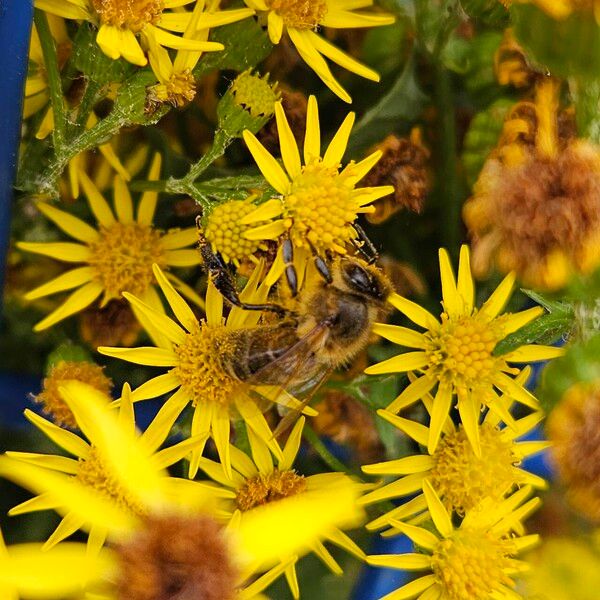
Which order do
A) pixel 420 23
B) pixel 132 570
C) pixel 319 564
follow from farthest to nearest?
pixel 319 564, pixel 420 23, pixel 132 570

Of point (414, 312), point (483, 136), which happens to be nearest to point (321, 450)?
point (414, 312)

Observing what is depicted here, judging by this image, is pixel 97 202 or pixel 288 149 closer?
pixel 288 149

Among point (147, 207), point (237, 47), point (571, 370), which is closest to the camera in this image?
point (571, 370)

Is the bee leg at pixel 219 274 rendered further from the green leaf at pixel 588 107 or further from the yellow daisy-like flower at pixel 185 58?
the green leaf at pixel 588 107

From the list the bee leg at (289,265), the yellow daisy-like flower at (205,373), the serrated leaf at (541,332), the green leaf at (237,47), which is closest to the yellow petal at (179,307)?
the yellow daisy-like flower at (205,373)

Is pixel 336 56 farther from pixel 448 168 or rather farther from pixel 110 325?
pixel 110 325

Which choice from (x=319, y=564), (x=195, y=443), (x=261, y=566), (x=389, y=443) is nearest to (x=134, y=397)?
(x=195, y=443)

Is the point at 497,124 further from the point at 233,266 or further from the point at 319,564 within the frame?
the point at 319,564
